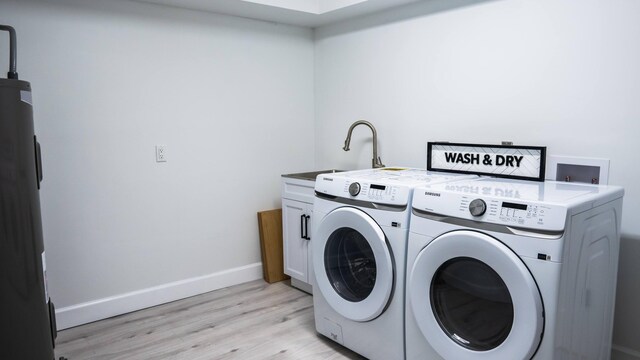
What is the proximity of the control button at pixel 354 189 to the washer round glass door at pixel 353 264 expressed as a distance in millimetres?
78

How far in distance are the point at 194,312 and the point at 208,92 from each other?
145cm

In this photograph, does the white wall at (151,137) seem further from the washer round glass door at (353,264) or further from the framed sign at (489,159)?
the framed sign at (489,159)

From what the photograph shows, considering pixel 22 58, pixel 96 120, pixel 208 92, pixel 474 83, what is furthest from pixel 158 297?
pixel 474 83

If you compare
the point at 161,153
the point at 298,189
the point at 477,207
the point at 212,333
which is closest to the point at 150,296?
the point at 212,333

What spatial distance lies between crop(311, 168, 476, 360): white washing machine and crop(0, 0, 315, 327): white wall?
3.50ft

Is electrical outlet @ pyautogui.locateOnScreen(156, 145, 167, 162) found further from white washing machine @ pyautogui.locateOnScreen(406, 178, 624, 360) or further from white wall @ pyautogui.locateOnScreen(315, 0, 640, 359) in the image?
white washing machine @ pyautogui.locateOnScreen(406, 178, 624, 360)

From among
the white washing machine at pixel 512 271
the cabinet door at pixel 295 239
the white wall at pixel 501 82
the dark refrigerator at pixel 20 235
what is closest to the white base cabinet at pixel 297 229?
the cabinet door at pixel 295 239

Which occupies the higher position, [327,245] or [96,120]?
[96,120]

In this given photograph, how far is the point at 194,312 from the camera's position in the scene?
2738 mm

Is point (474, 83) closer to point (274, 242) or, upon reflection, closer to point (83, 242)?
point (274, 242)

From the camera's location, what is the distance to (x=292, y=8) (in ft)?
9.56

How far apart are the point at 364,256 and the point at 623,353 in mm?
1253

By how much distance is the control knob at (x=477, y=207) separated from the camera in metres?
1.58

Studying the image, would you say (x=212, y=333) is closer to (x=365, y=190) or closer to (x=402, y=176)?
(x=365, y=190)
